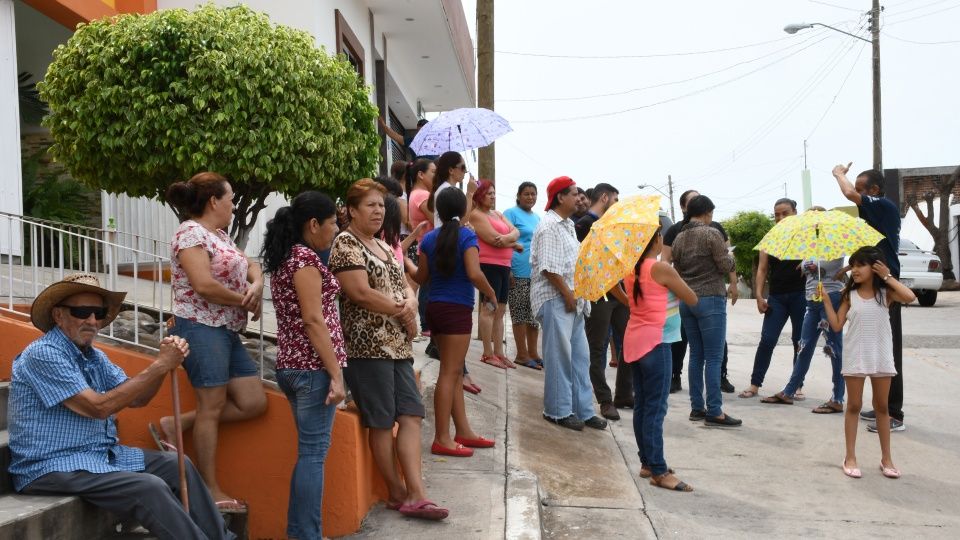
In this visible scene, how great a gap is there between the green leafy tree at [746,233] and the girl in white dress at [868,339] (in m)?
40.8

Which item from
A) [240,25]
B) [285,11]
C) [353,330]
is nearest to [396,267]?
[353,330]

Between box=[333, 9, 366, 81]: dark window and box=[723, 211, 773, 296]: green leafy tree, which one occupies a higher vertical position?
box=[333, 9, 366, 81]: dark window

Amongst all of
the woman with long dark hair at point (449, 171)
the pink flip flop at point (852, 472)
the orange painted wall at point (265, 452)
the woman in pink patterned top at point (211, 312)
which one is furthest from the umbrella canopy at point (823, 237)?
the woman in pink patterned top at point (211, 312)

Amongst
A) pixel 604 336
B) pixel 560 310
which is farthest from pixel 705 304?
pixel 560 310

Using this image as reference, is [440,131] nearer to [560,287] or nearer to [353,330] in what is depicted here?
[560,287]

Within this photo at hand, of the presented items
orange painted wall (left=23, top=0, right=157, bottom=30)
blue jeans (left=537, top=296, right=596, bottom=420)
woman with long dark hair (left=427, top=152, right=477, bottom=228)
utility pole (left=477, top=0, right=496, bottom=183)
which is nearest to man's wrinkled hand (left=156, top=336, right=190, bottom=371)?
woman with long dark hair (left=427, top=152, right=477, bottom=228)

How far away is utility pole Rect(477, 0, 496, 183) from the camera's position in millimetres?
13211

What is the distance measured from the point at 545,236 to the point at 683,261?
5.58 ft

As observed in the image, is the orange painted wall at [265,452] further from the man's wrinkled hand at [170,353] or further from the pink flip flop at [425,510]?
the man's wrinkled hand at [170,353]

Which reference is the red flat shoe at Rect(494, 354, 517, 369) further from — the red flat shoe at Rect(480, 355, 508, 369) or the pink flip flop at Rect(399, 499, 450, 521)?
the pink flip flop at Rect(399, 499, 450, 521)

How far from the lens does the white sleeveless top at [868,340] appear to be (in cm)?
670

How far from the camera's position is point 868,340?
6773 millimetres

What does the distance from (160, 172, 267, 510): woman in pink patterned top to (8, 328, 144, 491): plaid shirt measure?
2.45ft

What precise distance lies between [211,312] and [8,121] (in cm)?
560
